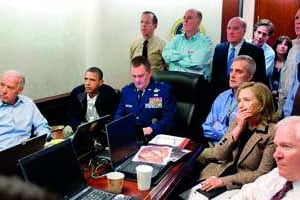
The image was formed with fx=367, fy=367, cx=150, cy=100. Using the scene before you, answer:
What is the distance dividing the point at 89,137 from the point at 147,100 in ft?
3.33

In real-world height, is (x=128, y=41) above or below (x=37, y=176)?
above

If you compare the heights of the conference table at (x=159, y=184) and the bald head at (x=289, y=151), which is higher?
the bald head at (x=289, y=151)

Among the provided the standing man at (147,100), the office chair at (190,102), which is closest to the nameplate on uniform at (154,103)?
the standing man at (147,100)

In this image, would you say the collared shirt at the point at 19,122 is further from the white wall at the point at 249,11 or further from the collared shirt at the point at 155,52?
the white wall at the point at 249,11

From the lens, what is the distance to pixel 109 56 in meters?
4.69

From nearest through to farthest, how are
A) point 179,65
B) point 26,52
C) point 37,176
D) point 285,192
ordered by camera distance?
point 37,176 → point 285,192 → point 26,52 → point 179,65

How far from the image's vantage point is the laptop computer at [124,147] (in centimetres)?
180

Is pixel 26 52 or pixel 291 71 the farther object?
pixel 26 52

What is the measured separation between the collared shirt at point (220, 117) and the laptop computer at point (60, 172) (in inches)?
52.4

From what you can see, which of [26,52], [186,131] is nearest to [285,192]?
[186,131]

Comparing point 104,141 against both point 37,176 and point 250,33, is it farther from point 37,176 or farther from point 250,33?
point 250,33

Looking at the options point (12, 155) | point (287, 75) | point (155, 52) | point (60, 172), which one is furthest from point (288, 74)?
point (12, 155)

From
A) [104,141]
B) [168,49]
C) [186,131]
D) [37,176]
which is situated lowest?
[186,131]

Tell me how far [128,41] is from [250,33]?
1.60m
